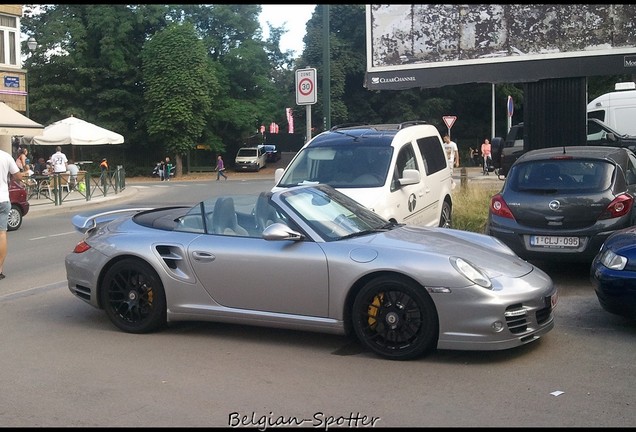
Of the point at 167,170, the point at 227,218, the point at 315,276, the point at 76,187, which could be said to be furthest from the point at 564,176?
the point at 167,170

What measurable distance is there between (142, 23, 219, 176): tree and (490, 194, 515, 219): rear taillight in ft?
144

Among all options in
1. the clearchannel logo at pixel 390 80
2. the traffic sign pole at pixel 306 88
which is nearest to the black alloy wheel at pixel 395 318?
the traffic sign pole at pixel 306 88

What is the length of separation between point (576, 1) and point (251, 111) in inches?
1695

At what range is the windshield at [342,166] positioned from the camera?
10.1 metres

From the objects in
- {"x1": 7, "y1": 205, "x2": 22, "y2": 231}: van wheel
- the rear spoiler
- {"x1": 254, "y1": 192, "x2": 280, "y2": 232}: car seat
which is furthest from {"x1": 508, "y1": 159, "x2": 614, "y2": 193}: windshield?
{"x1": 7, "y1": 205, "x2": 22, "y2": 231}: van wheel

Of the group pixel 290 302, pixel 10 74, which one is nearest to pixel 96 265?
pixel 290 302

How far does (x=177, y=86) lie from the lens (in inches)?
2019

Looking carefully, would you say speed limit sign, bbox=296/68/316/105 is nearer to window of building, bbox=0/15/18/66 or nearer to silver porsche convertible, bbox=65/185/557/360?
silver porsche convertible, bbox=65/185/557/360

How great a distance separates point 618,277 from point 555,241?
213 cm

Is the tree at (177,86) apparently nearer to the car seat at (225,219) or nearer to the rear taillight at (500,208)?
the rear taillight at (500,208)

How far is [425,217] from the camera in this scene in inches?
441

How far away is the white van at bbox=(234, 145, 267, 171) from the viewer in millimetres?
56156

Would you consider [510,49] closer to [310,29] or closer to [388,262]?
[388,262]

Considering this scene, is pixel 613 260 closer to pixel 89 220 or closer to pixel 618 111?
pixel 89 220
